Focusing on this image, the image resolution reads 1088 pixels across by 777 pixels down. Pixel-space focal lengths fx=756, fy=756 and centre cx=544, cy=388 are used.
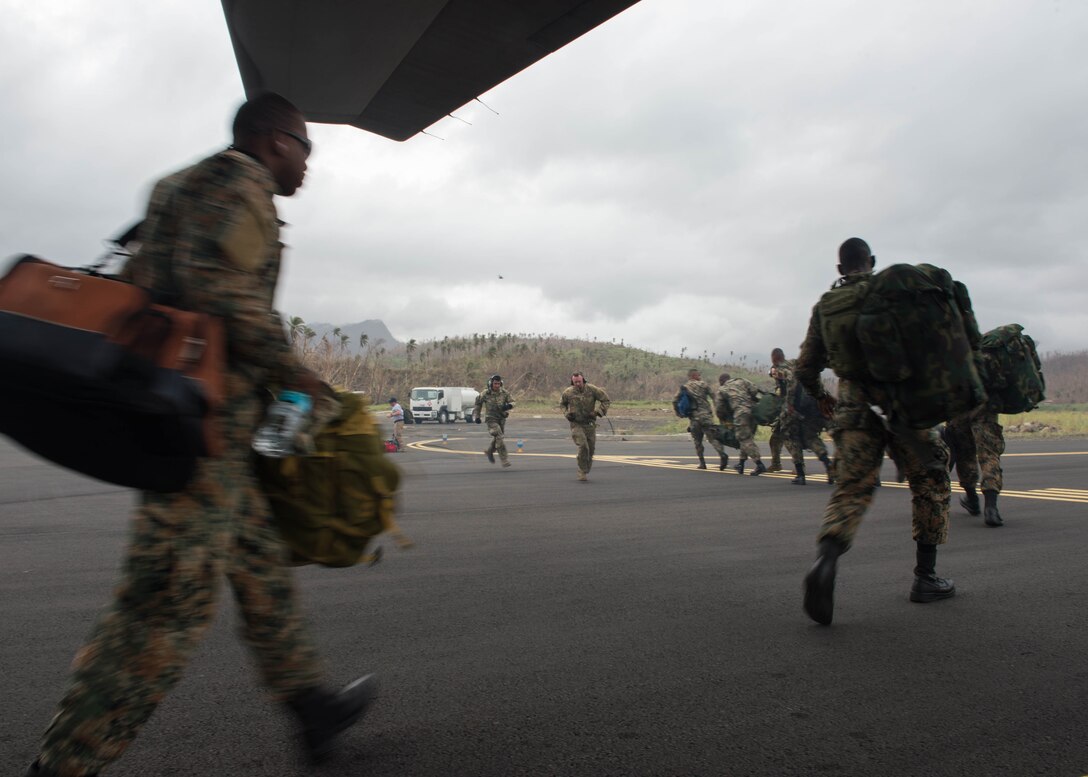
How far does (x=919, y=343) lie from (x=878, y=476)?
712mm

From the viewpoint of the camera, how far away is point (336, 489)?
7.59ft

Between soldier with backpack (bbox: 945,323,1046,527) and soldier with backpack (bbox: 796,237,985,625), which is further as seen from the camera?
soldier with backpack (bbox: 945,323,1046,527)

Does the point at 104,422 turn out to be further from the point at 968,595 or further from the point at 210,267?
the point at 968,595

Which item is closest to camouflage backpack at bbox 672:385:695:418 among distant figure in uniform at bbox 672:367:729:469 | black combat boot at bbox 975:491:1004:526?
distant figure in uniform at bbox 672:367:729:469

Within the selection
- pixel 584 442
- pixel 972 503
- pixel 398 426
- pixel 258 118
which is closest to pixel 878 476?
pixel 258 118

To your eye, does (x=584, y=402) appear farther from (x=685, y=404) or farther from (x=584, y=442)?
(x=685, y=404)

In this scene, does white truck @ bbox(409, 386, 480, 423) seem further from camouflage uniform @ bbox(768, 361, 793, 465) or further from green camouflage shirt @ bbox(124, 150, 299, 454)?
green camouflage shirt @ bbox(124, 150, 299, 454)

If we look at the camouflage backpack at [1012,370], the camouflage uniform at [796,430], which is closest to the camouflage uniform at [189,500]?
the camouflage backpack at [1012,370]

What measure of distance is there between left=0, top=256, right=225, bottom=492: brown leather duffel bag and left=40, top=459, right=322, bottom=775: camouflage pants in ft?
0.56

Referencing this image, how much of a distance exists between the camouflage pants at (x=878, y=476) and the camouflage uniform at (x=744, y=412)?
890 centimetres

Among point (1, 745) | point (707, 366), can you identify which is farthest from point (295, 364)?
point (707, 366)

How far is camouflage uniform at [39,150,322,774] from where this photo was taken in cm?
184

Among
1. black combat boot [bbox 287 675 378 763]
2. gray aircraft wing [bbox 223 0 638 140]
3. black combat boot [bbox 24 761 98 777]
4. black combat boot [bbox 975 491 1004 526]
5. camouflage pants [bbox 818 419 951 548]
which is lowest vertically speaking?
black combat boot [bbox 287 675 378 763]

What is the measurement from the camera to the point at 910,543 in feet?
20.6
